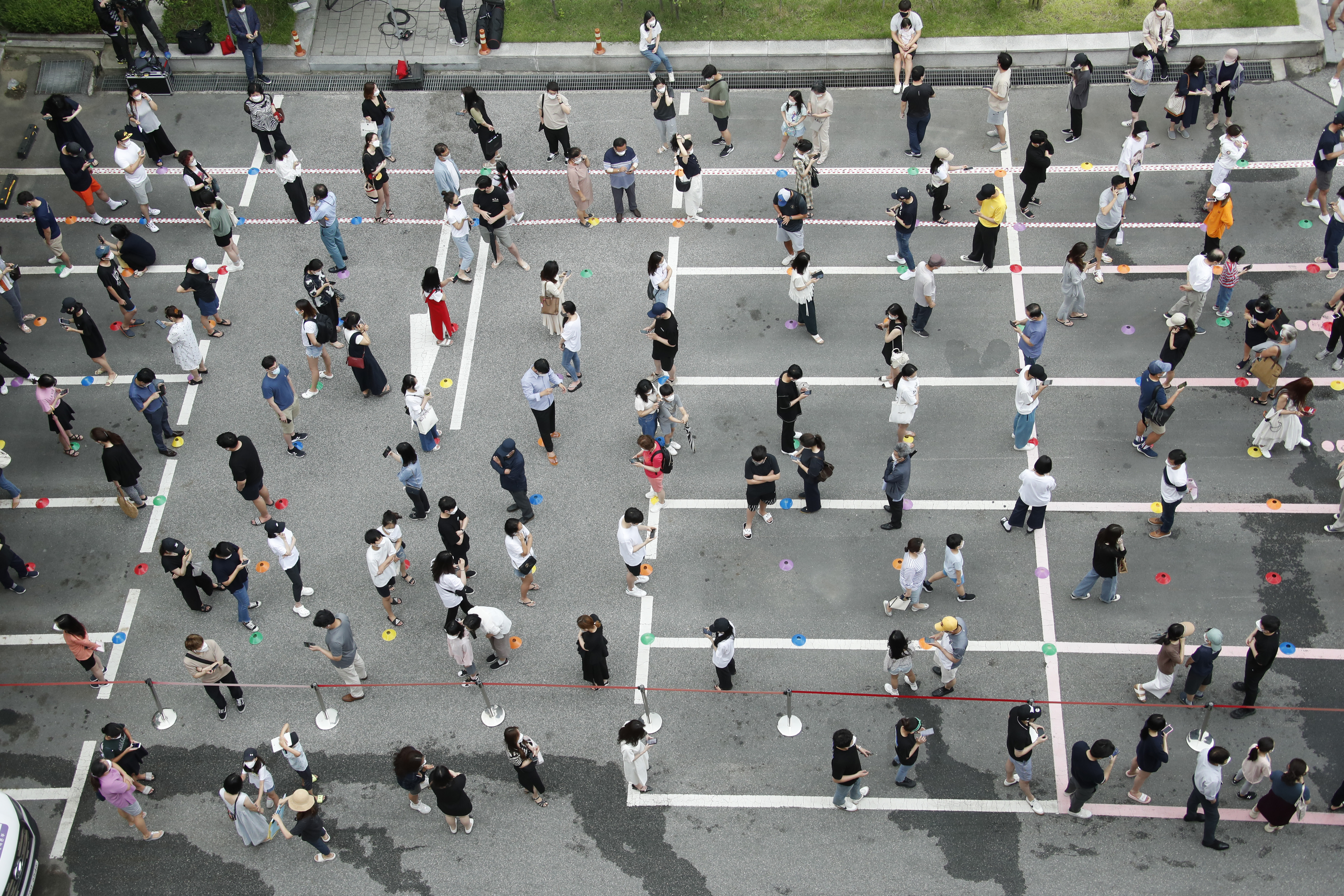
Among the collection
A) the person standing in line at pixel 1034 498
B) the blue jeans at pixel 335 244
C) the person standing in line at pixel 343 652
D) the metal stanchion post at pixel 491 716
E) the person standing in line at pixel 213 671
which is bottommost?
the metal stanchion post at pixel 491 716

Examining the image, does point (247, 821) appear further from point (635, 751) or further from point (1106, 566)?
point (1106, 566)

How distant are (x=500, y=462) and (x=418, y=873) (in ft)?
16.3

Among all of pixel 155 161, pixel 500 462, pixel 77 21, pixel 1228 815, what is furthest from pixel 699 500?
pixel 77 21

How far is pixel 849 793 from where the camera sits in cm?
1254

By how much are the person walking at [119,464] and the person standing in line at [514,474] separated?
487 centimetres

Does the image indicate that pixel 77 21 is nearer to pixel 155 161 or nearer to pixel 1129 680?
pixel 155 161

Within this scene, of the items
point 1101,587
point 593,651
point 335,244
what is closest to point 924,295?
point 1101,587

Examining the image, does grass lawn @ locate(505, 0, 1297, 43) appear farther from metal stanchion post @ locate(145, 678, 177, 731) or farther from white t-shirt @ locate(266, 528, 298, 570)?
metal stanchion post @ locate(145, 678, 177, 731)

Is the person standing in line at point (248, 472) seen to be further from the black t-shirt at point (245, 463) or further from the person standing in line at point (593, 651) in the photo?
the person standing in line at point (593, 651)

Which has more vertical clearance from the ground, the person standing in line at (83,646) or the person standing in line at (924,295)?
the person standing in line at (924,295)

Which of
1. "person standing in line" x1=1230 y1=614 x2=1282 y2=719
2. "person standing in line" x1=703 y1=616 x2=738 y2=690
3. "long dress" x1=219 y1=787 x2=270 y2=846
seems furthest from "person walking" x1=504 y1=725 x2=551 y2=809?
"person standing in line" x1=1230 y1=614 x2=1282 y2=719

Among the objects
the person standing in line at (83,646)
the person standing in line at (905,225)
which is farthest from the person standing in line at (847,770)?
the person standing in line at (83,646)

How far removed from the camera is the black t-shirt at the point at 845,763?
11727mm

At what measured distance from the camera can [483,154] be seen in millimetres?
20094
